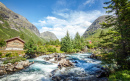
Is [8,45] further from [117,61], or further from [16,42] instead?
[117,61]

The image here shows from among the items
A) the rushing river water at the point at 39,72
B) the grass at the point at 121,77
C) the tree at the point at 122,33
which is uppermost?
the tree at the point at 122,33

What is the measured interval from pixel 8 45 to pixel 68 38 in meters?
35.5

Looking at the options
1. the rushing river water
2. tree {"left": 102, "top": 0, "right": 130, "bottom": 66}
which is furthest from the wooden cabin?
tree {"left": 102, "top": 0, "right": 130, "bottom": 66}

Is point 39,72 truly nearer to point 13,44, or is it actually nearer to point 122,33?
point 122,33

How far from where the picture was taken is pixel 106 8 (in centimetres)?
1230

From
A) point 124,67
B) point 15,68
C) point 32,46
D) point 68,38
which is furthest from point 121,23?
point 68,38

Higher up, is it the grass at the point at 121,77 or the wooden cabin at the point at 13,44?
the wooden cabin at the point at 13,44

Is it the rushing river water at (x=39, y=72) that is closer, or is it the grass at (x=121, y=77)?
the grass at (x=121, y=77)

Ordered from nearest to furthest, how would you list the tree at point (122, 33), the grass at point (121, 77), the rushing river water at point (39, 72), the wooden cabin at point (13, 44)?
the grass at point (121, 77)
the tree at point (122, 33)
the rushing river water at point (39, 72)
the wooden cabin at point (13, 44)

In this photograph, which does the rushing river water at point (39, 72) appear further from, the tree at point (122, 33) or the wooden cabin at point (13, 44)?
the wooden cabin at point (13, 44)

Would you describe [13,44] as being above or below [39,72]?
above

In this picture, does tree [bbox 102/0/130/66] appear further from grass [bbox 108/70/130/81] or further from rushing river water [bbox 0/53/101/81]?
rushing river water [bbox 0/53/101/81]

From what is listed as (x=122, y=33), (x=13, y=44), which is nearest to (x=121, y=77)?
(x=122, y=33)

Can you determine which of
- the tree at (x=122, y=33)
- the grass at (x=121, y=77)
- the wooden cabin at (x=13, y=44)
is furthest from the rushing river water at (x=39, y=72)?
the wooden cabin at (x=13, y=44)
